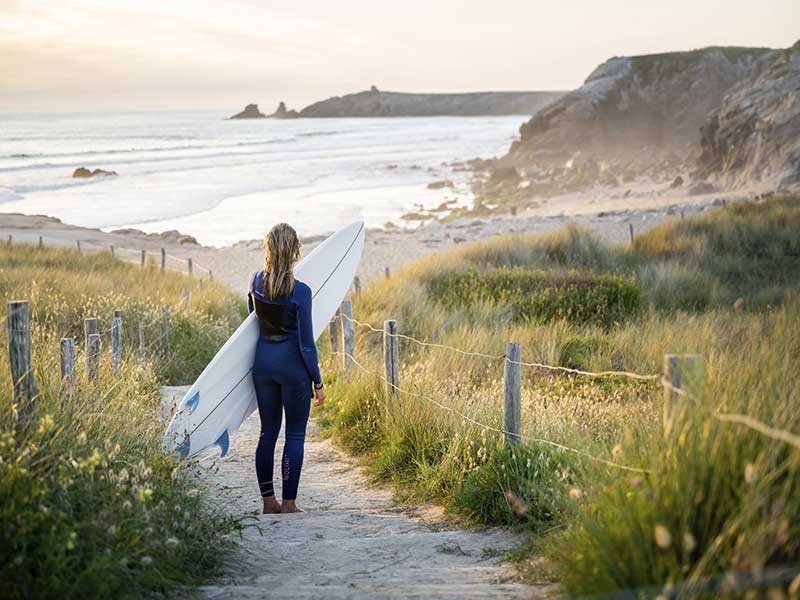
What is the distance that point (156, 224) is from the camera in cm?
3491

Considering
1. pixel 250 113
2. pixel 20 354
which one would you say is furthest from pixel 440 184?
pixel 250 113

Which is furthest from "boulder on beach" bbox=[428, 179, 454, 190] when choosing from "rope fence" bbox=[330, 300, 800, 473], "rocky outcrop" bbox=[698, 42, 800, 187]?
"rope fence" bbox=[330, 300, 800, 473]

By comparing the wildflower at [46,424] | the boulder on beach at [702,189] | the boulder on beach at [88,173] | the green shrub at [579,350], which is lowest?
the green shrub at [579,350]

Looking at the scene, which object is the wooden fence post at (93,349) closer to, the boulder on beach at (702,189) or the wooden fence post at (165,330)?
the wooden fence post at (165,330)

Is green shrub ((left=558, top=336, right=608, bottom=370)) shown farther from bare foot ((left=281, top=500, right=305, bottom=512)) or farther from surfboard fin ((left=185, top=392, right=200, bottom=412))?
surfboard fin ((left=185, top=392, right=200, bottom=412))

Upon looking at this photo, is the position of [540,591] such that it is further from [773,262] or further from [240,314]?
[773,262]

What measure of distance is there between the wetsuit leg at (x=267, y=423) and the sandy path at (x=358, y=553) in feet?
0.93

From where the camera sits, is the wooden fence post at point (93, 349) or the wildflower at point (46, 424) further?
the wooden fence post at point (93, 349)

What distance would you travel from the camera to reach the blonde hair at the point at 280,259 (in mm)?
5322

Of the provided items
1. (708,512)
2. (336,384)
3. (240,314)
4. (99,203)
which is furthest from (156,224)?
(708,512)

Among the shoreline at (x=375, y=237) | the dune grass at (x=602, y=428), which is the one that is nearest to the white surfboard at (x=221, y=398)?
the dune grass at (x=602, y=428)

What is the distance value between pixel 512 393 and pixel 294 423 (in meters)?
1.50

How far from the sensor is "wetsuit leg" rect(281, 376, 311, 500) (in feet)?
18.2

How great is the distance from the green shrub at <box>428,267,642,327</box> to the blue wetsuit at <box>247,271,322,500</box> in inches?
255
